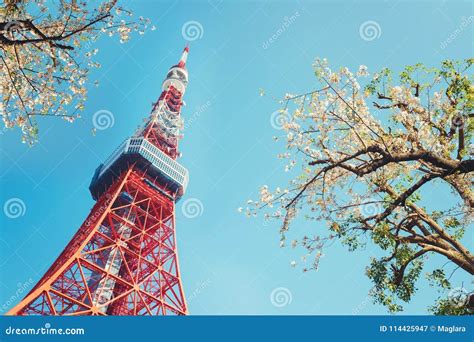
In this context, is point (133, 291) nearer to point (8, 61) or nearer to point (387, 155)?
point (8, 61)

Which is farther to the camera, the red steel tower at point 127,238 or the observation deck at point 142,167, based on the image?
the observation deck at point 142,167

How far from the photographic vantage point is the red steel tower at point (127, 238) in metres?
19.9

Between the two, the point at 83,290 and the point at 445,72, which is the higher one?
the point at 445,72

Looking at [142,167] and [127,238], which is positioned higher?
[142,167]

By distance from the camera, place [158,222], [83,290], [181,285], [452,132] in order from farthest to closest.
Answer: [158,222] < [181,285] < [83,290] < [452,132]

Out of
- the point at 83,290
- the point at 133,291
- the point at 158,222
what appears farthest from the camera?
the point at 158,222

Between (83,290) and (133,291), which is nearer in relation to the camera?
(83,290)

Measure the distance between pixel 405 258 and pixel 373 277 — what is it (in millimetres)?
599

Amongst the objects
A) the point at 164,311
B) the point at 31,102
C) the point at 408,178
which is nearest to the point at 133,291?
the point at 164,311

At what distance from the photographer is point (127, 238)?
2586 cm

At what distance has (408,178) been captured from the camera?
560 centimetres

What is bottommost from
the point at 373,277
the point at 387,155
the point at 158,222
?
the point at 373,277

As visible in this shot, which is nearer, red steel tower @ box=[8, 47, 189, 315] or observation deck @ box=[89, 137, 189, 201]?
red steel tower @ box=[8, 47, 189, 315]

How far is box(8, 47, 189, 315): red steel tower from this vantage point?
19922 mm
